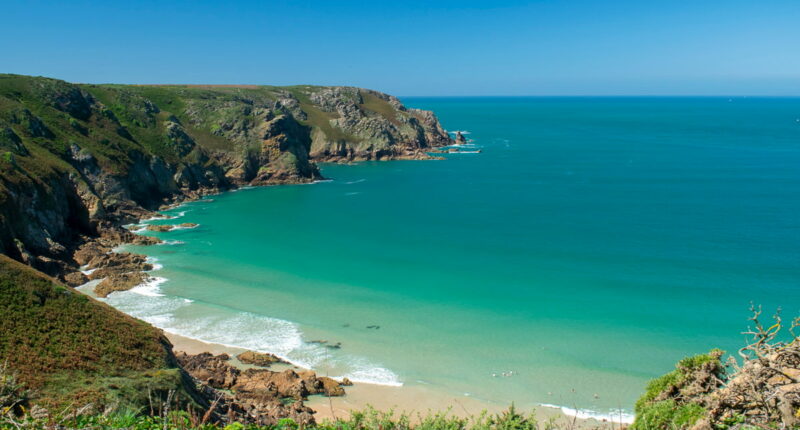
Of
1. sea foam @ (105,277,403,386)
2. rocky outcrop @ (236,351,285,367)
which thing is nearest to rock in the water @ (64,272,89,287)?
sea foam @ (105,277,403,386)

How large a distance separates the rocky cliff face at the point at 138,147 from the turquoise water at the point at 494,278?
8627 millimetres

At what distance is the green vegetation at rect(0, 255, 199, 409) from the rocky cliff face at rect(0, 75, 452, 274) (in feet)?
66.0

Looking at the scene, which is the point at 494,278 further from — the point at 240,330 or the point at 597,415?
the point at 240,330

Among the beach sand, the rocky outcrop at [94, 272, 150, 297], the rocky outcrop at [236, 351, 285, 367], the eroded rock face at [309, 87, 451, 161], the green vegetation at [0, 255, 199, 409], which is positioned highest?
the eroded rock face at [309, 87, 451, 161]

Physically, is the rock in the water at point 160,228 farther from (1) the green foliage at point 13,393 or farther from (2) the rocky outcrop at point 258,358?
(1) the green foliage at point 13,393

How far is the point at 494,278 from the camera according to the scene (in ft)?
160

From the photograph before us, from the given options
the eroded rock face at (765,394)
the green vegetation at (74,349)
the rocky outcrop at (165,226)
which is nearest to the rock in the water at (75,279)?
the green vegetation at (74,349)

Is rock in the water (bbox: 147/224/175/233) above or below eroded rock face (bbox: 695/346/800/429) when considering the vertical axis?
below

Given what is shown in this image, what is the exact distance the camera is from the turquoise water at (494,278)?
3344cm

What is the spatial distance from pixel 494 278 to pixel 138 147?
64.5 m

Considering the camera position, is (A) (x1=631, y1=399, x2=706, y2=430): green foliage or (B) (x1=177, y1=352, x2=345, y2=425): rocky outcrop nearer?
(A) (x1=631, y1=399, x2=706, y2=430): green foliage

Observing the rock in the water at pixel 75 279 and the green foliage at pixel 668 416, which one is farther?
the rock in the water at pixel 75 279

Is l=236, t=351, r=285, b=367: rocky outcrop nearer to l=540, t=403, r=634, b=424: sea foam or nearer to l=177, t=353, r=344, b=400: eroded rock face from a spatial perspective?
l=177, t=353, r=344, b=400: eroded rock face

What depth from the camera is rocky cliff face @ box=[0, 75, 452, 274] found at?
5094 centimetres
